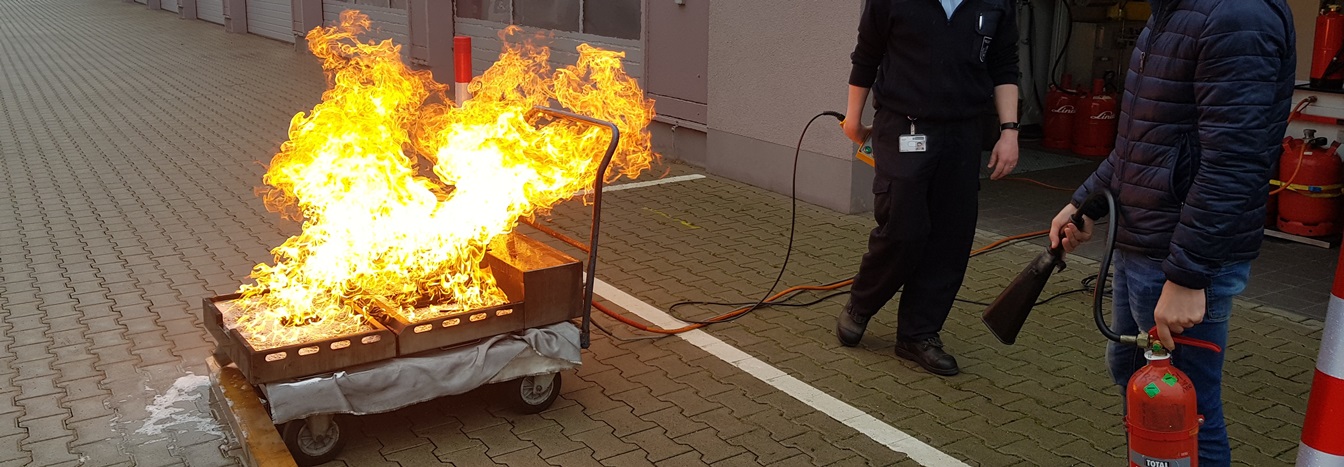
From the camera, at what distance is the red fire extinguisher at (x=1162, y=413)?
2906 millimetres

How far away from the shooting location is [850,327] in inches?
216

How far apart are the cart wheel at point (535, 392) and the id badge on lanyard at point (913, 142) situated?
1803mm

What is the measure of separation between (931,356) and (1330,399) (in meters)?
2.46

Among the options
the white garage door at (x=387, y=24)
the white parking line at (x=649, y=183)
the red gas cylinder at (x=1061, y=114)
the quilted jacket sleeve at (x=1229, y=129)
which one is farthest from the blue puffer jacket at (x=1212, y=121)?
the white garage door at (x=387, y=24)

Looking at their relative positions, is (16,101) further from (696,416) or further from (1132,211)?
(1132,211)

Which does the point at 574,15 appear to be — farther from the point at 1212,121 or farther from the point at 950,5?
the point at 1212,121

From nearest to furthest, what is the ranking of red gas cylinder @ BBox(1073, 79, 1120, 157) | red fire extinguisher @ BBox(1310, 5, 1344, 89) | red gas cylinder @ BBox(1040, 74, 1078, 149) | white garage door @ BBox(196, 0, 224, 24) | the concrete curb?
the concrete curb
red fire extinguisher @ BBox(1310, 5, 1344, 89)
red gas cylinder @ BBox(1073, 79, 1120, 157)
red gas cylinder @ BBox(1040, 74, 1078, 149)
white garage door @ BBox(196, 0, 224, 24)

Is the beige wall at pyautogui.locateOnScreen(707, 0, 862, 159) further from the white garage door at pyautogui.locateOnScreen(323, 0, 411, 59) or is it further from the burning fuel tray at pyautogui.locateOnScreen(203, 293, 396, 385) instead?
the white garage door at pyautogui.locateOnScreen(323, 0, 411, 59)

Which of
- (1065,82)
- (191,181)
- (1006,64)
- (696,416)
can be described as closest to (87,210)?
(191,181)

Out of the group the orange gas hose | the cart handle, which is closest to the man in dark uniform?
the orange gas hose

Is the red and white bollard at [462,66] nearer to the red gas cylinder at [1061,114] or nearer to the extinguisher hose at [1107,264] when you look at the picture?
the red gas cylinder at [1061,114]

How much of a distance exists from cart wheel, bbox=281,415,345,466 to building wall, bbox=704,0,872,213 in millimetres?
5056

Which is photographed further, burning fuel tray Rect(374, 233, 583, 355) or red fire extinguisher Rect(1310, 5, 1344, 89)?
red fire extinguisher Rect(1310, 5, 1344, 89)

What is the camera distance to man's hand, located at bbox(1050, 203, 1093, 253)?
3.36 m
